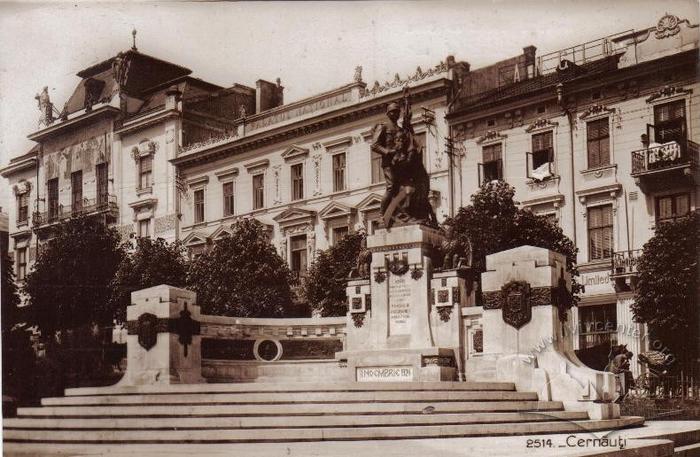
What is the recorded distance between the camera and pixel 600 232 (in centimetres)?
3197

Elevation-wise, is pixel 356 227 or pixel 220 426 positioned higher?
pixel 356 227

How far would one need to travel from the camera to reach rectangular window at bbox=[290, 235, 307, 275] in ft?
128

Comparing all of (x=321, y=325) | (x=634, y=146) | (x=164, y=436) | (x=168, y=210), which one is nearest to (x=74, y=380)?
(x=321, y=325)

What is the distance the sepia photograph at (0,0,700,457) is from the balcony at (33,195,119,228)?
0.13 m

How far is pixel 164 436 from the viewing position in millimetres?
13234

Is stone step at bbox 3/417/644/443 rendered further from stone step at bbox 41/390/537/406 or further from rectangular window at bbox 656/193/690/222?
rectangular window at bbox 656/193/690/222

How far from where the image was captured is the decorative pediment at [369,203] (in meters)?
36.7

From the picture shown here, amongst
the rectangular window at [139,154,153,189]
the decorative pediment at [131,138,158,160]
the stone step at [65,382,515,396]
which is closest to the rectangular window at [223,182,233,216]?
the rectangular window at [139,154,153,189]

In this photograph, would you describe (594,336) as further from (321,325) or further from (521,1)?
(521,1)

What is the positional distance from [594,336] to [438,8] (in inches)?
627

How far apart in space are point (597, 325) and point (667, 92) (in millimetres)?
7867

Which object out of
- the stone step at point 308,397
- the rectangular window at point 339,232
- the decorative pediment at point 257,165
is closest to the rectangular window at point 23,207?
the decorative pediment at point 257,165

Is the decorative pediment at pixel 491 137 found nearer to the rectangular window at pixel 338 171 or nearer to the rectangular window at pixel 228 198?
the rectangular window at pixel 338 171

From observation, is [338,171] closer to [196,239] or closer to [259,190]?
[259,190]
